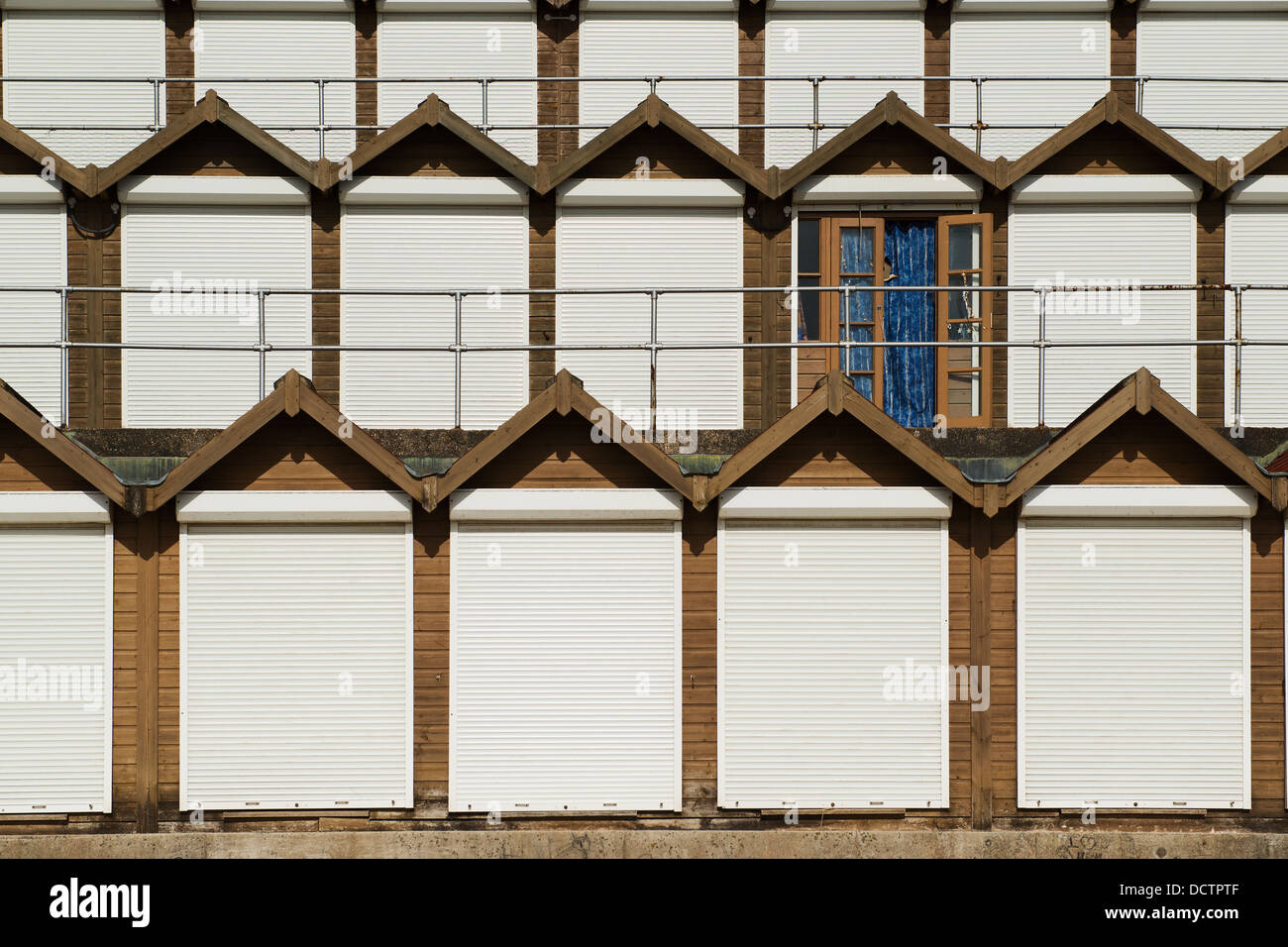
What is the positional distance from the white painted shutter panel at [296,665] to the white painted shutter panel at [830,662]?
3.24 metres

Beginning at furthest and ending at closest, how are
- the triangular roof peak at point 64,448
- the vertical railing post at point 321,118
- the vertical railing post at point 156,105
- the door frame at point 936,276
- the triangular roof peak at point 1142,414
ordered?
the vertical railing post at point 156,105
the vertical railing post at point 321,118
the door frame at point 936,276
the triangular roof peak at point 1142,414
the triangular roof peak at point 64,448

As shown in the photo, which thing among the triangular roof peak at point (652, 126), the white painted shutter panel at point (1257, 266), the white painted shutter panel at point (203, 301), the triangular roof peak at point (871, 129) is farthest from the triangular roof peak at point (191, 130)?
the white painted shutter panel at point (1257, 266)

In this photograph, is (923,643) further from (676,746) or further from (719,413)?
(719,413)

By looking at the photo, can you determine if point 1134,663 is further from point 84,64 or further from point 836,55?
point 84,64

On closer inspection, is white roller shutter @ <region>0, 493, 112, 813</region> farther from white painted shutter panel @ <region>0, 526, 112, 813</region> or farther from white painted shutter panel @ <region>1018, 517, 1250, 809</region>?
white painted shutter panel @ <region>1018, 517, 1250, 809</region>

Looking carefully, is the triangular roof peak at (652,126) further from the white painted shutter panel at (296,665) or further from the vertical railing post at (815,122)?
the white painted shutter panel at (296,665)

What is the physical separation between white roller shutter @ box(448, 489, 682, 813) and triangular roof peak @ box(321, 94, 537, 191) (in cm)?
521

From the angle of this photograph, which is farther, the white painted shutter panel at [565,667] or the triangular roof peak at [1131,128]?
the triangular roof peak at [1131,128]

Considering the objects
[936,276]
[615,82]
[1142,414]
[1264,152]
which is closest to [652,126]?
[615,82]

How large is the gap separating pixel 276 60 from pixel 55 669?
875 centimetres

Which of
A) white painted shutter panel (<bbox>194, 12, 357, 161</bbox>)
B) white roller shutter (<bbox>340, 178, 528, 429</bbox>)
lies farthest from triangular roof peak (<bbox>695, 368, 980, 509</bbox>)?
white painted shutter panel (<bbox>194, 12, 357, 161</bbox>)

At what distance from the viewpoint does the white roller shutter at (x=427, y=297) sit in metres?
14.1

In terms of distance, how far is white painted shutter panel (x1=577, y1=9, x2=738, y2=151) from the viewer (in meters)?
15.3

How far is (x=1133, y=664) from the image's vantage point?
10969mm
